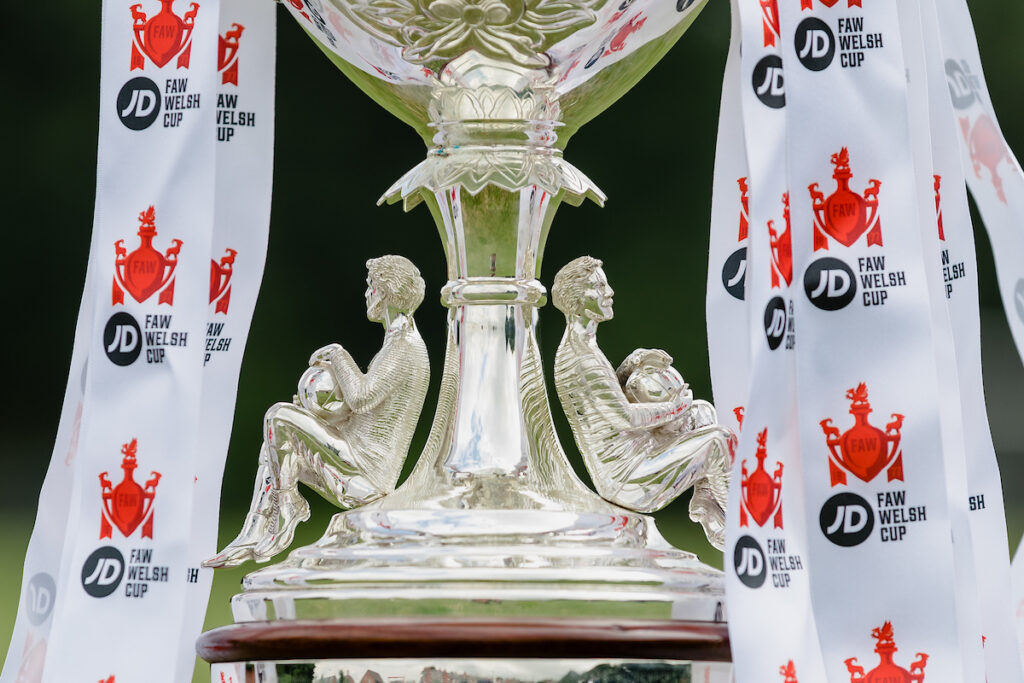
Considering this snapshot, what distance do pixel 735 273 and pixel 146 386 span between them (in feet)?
1.10

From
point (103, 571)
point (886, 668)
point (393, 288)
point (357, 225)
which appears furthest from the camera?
point (357, 225)

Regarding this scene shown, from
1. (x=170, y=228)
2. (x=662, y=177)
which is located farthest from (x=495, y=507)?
(x=662, y=177)

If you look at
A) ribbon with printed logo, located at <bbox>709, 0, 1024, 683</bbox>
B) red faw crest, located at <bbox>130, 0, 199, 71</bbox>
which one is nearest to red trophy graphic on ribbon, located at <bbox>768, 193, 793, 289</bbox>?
ribbon with printed logo, located at <bbox>709, 0, 1024, 683</bbox>

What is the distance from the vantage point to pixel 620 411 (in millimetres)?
916

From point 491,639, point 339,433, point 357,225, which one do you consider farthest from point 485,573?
point 357,225

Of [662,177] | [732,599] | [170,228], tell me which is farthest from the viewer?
[662,177]

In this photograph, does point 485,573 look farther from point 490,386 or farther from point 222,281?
point 222,281

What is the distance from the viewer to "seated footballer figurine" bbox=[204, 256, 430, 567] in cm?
89

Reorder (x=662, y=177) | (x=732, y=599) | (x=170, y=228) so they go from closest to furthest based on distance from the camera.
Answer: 1. (x=732, y=599)
2. (x=170, y=228)
3. (x=662, y=177)

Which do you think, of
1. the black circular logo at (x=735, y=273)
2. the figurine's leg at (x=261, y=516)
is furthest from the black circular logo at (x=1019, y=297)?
the figurine's leg at (x=261, y=516)

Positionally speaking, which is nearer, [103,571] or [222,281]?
[103,571]

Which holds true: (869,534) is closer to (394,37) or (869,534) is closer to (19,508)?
(394,37)

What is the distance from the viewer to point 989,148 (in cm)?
98

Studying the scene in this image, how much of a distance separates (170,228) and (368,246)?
8.81 feet
